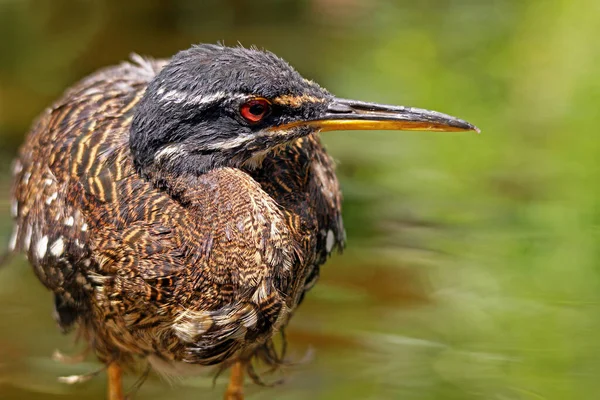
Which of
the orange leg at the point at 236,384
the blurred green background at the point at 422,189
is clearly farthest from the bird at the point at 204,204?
the blurred green background at the point at 422,189

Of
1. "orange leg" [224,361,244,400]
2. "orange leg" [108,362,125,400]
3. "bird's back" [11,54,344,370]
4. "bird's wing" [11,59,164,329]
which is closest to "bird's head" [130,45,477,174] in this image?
"bird's back" [11,54,344,370]

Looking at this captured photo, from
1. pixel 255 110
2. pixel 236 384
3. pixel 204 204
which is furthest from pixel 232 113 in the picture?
pixel 236 384

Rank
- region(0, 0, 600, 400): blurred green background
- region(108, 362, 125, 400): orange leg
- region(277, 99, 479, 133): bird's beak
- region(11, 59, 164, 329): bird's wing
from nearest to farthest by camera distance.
Result: 1. region(277, 99, 479, 133): bird's beak
2. region(11, 59, 164, 329): bird's wing
3. region(108, 362, 125, 400): orange leg
4. region(0, 0, 600, 400): blurred green background

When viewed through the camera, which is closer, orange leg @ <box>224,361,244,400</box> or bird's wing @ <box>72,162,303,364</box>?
bird's wing @ <box>72,162,303,364</box>

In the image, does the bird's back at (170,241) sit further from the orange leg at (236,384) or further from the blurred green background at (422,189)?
the blurred green background at (422,189)

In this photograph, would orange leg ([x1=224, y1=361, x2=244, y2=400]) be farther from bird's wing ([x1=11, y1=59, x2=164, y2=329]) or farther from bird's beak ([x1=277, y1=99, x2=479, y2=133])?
bird's beak ([x1=277, y1=99, x2=479, y2=133])

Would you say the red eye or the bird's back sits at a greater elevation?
the red eye

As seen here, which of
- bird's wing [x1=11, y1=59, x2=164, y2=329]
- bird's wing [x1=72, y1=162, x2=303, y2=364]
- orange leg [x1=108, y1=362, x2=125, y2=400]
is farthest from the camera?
orange leg [x1=108, y1=362, x2=125, y2=400]

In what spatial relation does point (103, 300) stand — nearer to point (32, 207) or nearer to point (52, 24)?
point (32, 207)

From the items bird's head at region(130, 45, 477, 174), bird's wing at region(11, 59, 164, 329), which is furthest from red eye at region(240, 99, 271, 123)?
bird's wing at region(11, 59, 164, 329)
